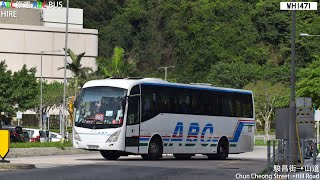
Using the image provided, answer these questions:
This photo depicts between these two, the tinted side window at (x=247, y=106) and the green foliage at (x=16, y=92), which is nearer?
the tinted side window at (x=247, y=106)

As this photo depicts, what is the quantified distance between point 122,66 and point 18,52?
4787cm

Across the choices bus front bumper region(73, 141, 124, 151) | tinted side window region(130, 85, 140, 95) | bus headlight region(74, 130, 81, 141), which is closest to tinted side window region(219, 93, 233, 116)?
tinted side window region(130, 85, 140, 95)

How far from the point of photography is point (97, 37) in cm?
13675

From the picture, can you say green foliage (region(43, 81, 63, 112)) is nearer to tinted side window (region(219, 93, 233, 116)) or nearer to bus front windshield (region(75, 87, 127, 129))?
tinted side window (region(219, 93, 233, 116))

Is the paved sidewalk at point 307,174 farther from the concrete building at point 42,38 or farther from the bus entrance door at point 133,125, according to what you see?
the concrete building at point 42,38

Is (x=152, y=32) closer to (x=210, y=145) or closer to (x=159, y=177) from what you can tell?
(x=210, y=145)

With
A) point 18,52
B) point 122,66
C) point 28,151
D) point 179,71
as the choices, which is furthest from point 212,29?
point 28,151

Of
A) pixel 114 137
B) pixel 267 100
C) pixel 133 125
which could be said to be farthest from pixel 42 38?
pixel 114 137

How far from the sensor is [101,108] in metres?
37.9

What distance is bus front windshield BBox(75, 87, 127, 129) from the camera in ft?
124

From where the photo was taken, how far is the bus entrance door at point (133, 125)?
37.7 meters

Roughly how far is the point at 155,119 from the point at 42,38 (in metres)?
93.7

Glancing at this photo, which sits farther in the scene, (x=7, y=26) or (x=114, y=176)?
(x=7, y=26)

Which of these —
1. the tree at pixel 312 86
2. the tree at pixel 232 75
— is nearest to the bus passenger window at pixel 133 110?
the tree at pixel 312 86
